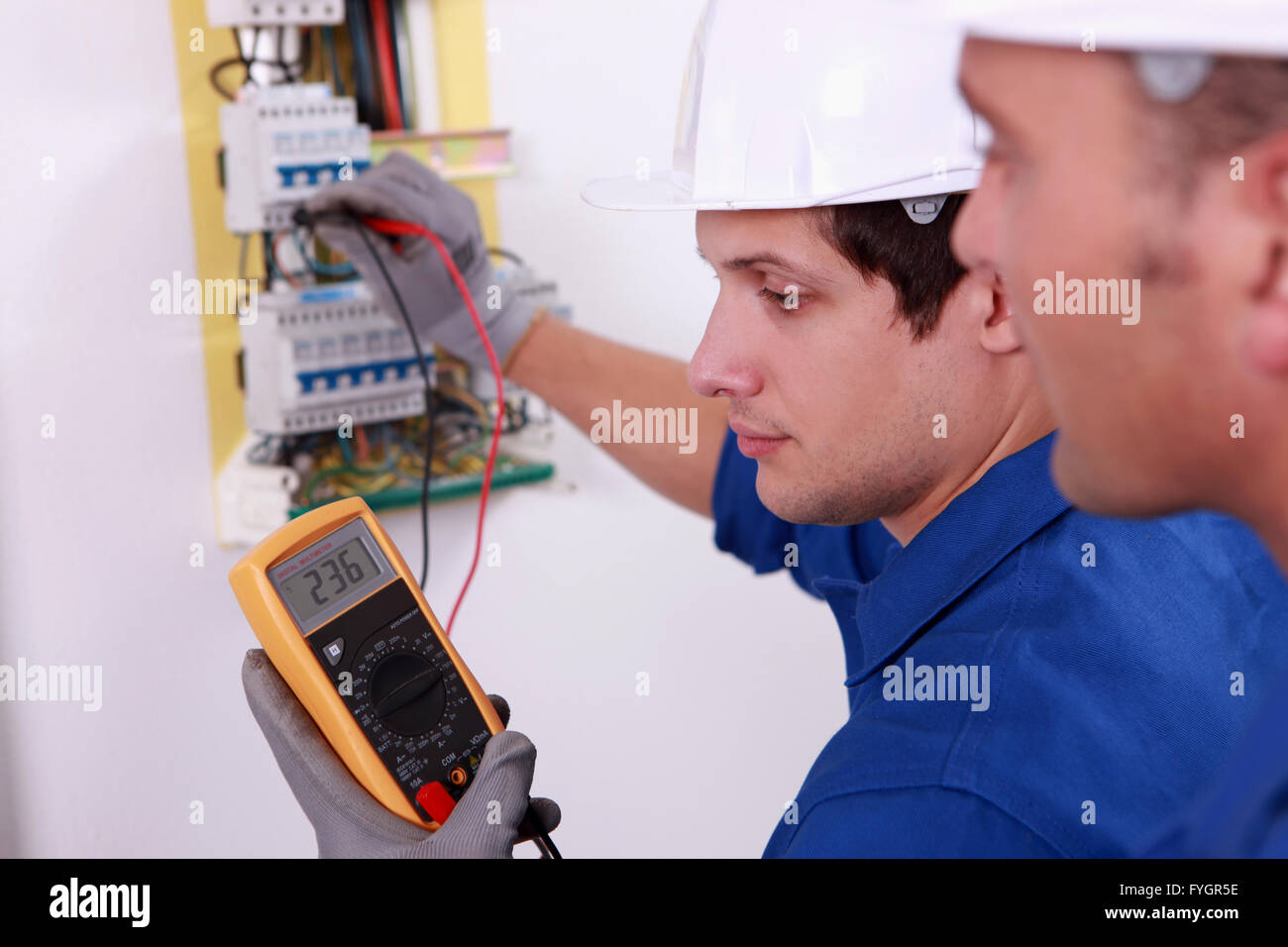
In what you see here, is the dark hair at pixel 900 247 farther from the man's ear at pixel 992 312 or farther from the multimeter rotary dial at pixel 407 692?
the multimeter rotary dial at pixel 407 692

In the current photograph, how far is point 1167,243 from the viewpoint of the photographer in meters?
0.43

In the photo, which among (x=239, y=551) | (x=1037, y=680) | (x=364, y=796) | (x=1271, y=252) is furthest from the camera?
(x=239, y=551)

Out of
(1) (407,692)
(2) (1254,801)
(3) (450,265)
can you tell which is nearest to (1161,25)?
(2) (1254,801)

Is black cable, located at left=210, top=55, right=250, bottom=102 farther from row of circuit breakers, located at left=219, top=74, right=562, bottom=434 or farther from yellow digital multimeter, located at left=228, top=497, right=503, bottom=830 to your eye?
yellow digital multimeter, located at left=228, top=497, right=503, bottom=830

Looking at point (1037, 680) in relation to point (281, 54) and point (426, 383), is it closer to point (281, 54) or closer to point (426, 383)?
point (426, 383)

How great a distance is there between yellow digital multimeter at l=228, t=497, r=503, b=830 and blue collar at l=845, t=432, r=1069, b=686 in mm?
326

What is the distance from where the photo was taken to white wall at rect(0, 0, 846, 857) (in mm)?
1097

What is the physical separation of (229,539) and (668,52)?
87 cm

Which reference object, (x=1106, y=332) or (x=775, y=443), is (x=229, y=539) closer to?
(x=775, y=443)

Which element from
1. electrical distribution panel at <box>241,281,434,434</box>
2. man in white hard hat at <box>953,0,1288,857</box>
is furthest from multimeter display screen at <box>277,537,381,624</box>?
man in white hard hat at <box>953,0,1288,857</box>

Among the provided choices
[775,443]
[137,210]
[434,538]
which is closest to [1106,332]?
[775,443]

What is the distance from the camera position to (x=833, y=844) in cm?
72

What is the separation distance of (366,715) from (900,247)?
544 mm

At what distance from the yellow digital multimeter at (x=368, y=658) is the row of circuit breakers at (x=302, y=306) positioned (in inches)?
16.1
